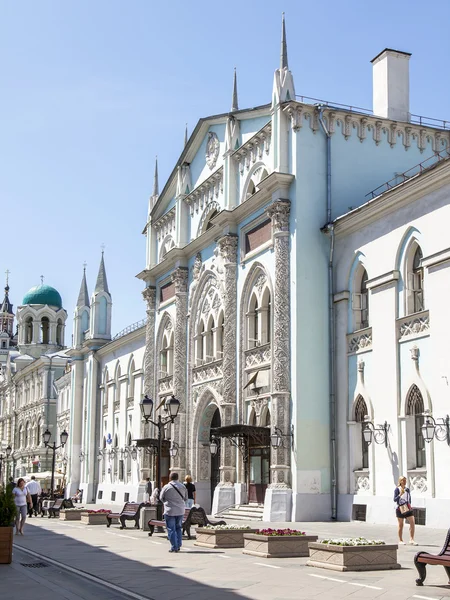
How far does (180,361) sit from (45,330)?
53803mm

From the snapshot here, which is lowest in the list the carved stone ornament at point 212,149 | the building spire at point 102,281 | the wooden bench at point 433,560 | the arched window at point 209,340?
the wooden bench at point 433,560

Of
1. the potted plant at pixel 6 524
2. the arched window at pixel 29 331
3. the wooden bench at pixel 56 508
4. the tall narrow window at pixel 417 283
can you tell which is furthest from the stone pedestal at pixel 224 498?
the arched window at pixel 29 331

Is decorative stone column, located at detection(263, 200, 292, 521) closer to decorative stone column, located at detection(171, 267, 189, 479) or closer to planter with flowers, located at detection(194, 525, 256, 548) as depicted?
decorative stone column, located at detection(171, 267, 189, 479)

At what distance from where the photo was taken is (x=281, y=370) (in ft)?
102

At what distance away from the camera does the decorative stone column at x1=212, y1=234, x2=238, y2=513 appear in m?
34.4

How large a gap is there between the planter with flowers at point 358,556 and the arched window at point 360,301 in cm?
1513

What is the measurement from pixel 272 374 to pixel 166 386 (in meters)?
13.2

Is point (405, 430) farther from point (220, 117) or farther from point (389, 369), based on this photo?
point (220, 117)

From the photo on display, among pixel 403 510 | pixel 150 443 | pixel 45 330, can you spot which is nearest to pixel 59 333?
pixel 45 330

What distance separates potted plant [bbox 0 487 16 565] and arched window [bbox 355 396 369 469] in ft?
49.7

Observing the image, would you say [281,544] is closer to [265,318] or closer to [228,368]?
[265,318]

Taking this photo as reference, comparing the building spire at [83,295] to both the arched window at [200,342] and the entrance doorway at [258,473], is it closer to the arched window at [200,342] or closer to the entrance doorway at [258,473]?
the arched window at [200,342]

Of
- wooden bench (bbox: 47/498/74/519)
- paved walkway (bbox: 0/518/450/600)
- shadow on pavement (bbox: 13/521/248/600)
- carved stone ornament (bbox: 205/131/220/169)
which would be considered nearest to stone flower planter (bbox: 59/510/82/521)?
wooden bench (bbox: 47/498/74/519)

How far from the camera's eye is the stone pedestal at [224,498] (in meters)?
34.0
